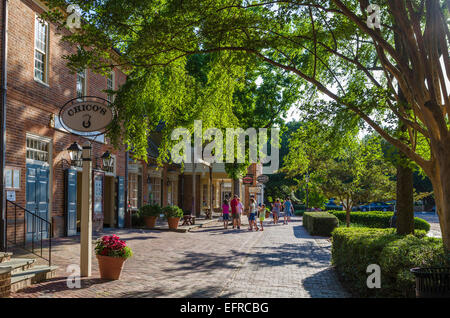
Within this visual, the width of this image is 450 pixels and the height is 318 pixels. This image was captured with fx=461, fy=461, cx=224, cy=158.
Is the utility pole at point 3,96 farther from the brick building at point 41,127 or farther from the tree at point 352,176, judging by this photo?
the tree at point 352,176

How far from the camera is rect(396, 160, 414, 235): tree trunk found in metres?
9.70

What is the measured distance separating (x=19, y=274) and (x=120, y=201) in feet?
41.5

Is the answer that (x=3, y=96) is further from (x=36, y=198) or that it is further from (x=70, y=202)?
(x=70, y=202)

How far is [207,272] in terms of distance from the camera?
9859 mm

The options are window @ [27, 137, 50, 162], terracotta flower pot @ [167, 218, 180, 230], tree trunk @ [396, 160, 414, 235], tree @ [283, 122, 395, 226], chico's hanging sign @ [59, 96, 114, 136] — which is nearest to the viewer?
chico's hanging sign @ [59, 96, 114, 136]

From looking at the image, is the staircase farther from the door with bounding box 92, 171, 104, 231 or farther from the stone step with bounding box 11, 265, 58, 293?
the door with bounding box 92, 171, 104, 231

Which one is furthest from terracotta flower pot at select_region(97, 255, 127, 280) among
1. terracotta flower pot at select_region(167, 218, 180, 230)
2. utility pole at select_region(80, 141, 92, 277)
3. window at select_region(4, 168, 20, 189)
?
terracotta flower pot at select_region(167, 218, 180, 230)

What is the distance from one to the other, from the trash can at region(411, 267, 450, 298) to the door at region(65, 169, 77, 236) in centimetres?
1285

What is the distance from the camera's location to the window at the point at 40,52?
13.9 m

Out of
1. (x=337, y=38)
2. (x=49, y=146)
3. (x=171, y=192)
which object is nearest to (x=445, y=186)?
(x=337, y=38)

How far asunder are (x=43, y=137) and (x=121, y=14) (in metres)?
6.78

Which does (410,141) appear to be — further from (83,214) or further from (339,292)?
(83,214)

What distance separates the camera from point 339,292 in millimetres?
8172

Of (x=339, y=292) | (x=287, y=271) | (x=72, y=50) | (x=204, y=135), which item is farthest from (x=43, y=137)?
(x=339, y=292)
